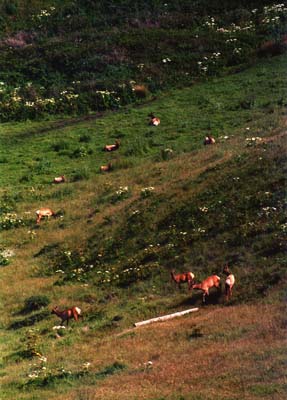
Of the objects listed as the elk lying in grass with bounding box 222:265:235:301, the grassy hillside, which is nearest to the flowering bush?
the grassy hillside

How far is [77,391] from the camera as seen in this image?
22.2 metres

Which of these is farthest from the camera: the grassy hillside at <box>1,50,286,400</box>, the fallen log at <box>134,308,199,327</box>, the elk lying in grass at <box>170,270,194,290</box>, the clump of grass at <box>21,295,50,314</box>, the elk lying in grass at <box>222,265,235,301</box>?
the clump of grass at <box>21,295,50,314</box>

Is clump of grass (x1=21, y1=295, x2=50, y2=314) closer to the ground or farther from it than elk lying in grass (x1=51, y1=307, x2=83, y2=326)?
closer to the ground

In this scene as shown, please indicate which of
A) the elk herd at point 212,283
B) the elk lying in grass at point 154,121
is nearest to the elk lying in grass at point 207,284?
the elk herd at point 212,283

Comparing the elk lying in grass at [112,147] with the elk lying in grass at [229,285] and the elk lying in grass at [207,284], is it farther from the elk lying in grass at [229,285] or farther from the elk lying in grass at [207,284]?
the elk lying in grass at [229,285]

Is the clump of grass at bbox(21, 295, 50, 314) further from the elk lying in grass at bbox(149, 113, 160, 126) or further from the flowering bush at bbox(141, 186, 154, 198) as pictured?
the elk lying in grass at bbox(149, 113, 160, 126)

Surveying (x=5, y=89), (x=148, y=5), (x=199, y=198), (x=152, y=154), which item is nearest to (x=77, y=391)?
(x=199, y=198)

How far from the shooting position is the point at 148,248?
110ft

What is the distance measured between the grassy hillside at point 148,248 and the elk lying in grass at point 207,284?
0.60m

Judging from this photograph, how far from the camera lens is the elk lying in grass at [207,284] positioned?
88.3ft

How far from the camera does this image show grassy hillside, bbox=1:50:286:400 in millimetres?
22234

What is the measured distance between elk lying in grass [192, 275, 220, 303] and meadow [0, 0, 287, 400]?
0.35 metres

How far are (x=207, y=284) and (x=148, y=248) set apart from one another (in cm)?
686

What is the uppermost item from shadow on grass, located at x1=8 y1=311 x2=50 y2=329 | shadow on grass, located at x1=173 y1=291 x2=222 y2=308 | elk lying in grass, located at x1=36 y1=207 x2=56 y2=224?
shadow on grass, located at x1=173 y1=291 x2=222 y2=308
